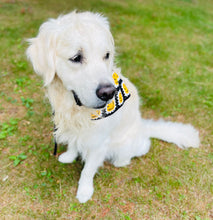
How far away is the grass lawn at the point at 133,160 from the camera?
2303 millimetres

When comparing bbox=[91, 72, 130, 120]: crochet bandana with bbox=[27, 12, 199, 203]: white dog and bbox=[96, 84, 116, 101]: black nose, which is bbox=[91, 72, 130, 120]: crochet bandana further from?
bbox=[96, 84, 116, 101]: black nose

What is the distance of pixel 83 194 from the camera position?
2303 millimetres

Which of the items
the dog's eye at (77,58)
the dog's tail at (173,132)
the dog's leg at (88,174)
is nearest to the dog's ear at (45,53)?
the dog's eye at (77,58)

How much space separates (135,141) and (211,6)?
9865 millimetres

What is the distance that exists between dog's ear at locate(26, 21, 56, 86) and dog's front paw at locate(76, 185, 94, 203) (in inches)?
51.9

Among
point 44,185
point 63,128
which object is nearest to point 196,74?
point 63,128

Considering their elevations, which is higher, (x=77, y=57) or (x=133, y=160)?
(x=77, y=57)

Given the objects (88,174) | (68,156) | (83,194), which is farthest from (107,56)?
(83,194)

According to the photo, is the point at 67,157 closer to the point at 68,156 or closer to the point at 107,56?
the point at 68,156

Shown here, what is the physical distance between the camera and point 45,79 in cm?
176

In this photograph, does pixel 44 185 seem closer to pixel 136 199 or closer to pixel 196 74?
pixel 136 199

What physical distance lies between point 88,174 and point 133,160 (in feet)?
2.56

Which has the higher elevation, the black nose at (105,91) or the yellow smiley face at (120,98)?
the black nose at (105,91)

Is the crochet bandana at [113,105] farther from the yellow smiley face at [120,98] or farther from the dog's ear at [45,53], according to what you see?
the dog's ear at [45,53]
